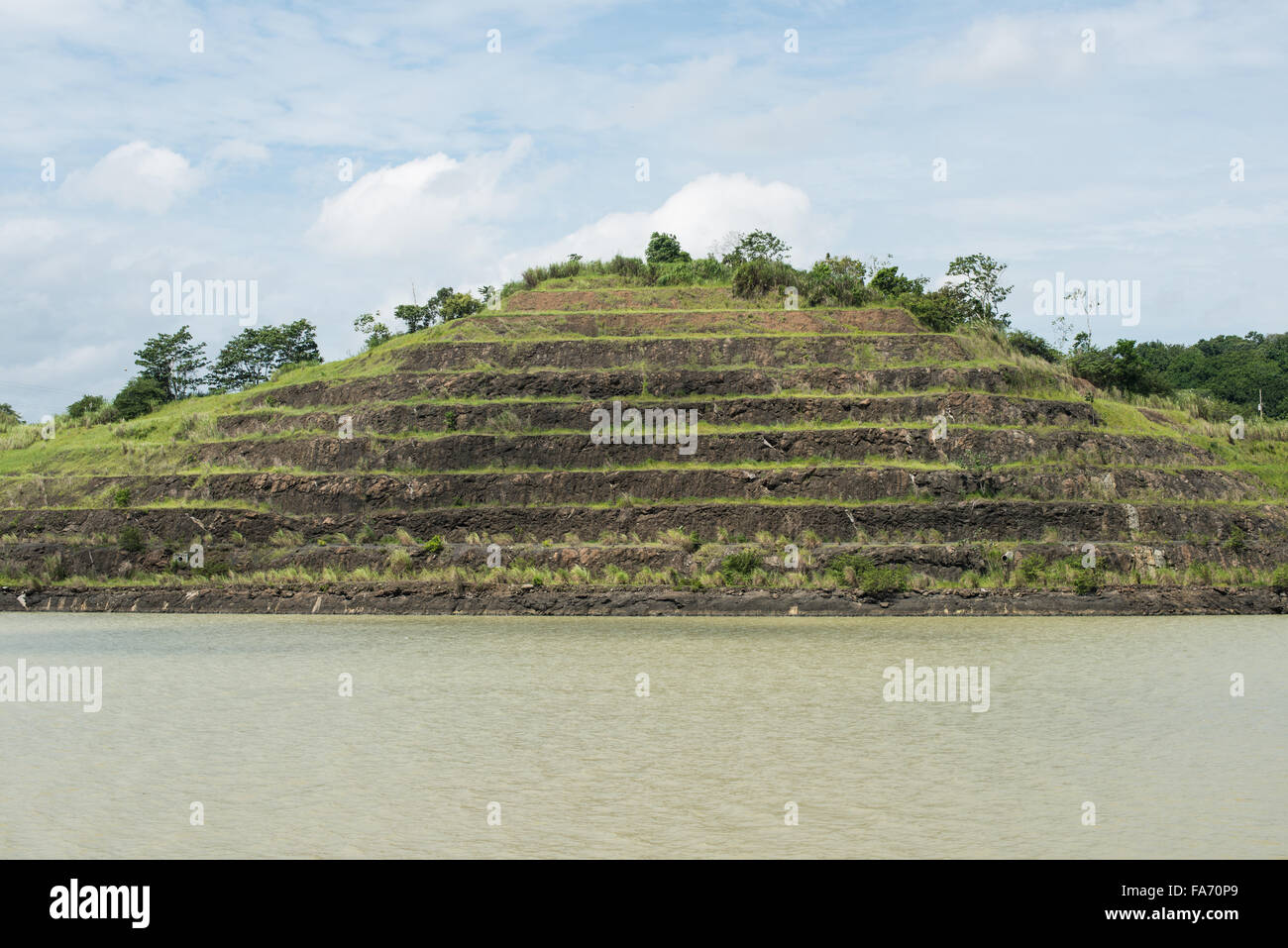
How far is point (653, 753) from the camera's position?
13.2 meters

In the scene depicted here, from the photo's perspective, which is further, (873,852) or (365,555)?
(365,555)

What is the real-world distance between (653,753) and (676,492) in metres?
21.9

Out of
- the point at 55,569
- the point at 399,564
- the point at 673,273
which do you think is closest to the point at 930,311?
the point at 673,273

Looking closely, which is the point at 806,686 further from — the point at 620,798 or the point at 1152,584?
the point at 1152,584

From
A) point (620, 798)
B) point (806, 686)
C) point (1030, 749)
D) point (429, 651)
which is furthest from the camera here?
point (429, 651)

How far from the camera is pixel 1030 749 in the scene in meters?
13.2

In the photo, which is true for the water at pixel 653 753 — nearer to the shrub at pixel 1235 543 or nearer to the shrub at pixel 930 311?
the shrub at pixel 1235 543

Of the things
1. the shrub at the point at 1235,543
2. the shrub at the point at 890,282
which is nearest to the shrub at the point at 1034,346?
the shrub at the point at 890,282

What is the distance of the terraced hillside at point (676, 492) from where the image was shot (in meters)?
31.2

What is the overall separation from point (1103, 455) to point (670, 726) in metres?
25.2

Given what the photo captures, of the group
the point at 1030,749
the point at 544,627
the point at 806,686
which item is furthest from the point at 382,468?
the point at 1030,749

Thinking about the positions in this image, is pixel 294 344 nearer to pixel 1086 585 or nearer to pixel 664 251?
pixel 664 251

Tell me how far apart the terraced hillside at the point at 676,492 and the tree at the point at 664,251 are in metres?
13.7

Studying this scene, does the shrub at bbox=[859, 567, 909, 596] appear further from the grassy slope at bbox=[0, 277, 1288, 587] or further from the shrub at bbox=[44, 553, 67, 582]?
the shrub at bbox=[44, 553, 67, 582]
